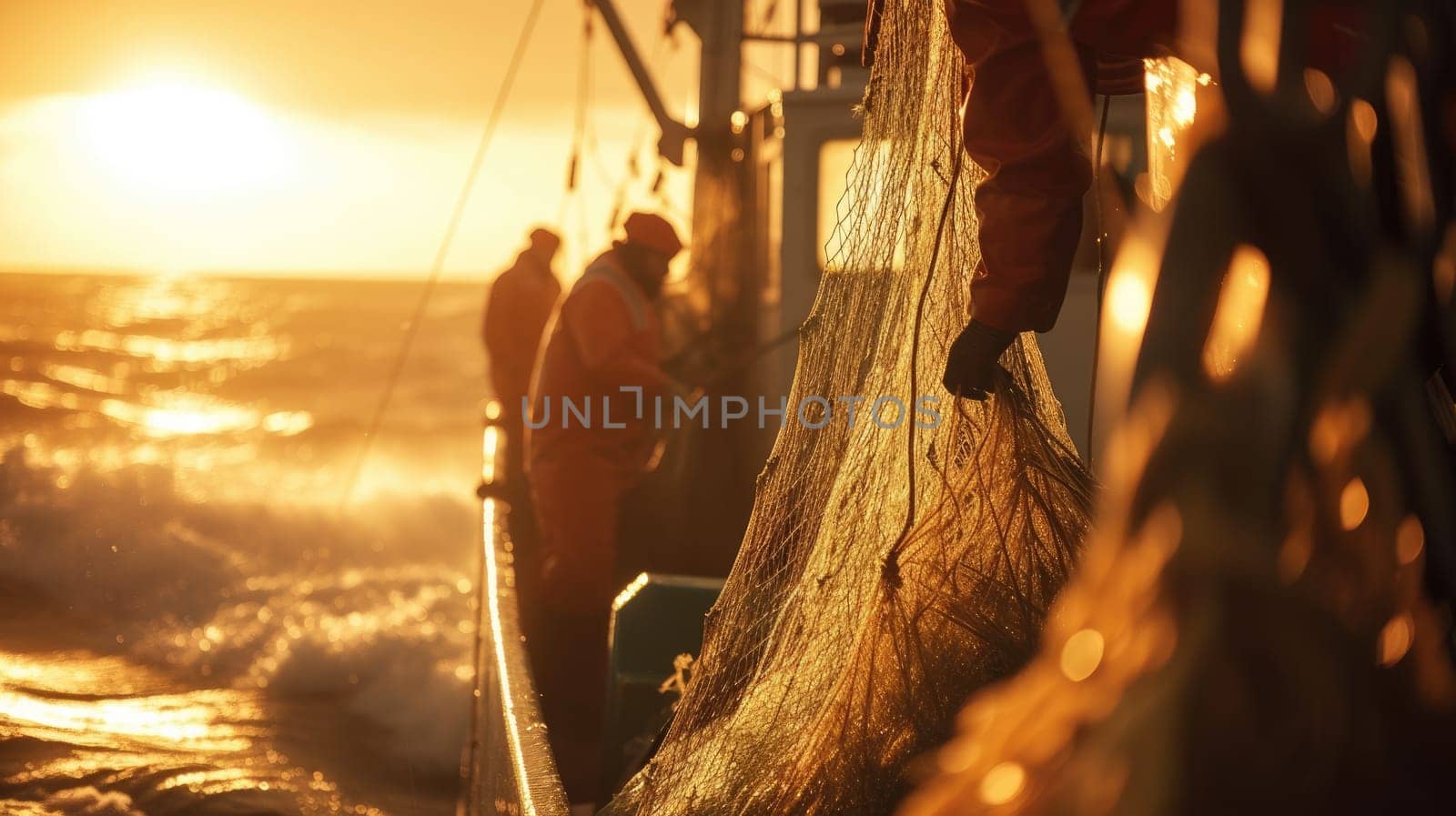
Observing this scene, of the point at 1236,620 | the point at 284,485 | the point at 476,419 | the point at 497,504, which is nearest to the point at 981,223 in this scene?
the point at 1236,620

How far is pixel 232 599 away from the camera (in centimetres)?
1428

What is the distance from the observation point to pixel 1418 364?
3.20 feet

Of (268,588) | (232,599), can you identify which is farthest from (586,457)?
(268,588)

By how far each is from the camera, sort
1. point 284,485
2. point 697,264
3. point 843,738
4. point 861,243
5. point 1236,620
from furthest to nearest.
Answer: point 284,485 → point 697,264 → point 861,243 → point 843,738 → point 1236,620

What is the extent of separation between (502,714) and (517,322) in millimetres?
6309

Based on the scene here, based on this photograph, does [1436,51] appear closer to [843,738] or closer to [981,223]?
[981,223]

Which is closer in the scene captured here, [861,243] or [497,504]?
[861,243]

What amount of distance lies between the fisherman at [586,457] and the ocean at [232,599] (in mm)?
2932

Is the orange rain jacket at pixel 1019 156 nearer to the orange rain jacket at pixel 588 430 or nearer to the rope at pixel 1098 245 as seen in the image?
the rope at pixel 1098 245

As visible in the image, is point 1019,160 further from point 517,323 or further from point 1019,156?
point 517,323

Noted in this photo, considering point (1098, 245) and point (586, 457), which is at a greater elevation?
point (1098, 245)

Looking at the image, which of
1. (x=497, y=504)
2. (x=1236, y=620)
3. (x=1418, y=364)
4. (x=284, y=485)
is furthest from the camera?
(x=284, y=485)

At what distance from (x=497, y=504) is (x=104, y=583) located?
10275 mm

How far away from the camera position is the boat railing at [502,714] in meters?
2.37
